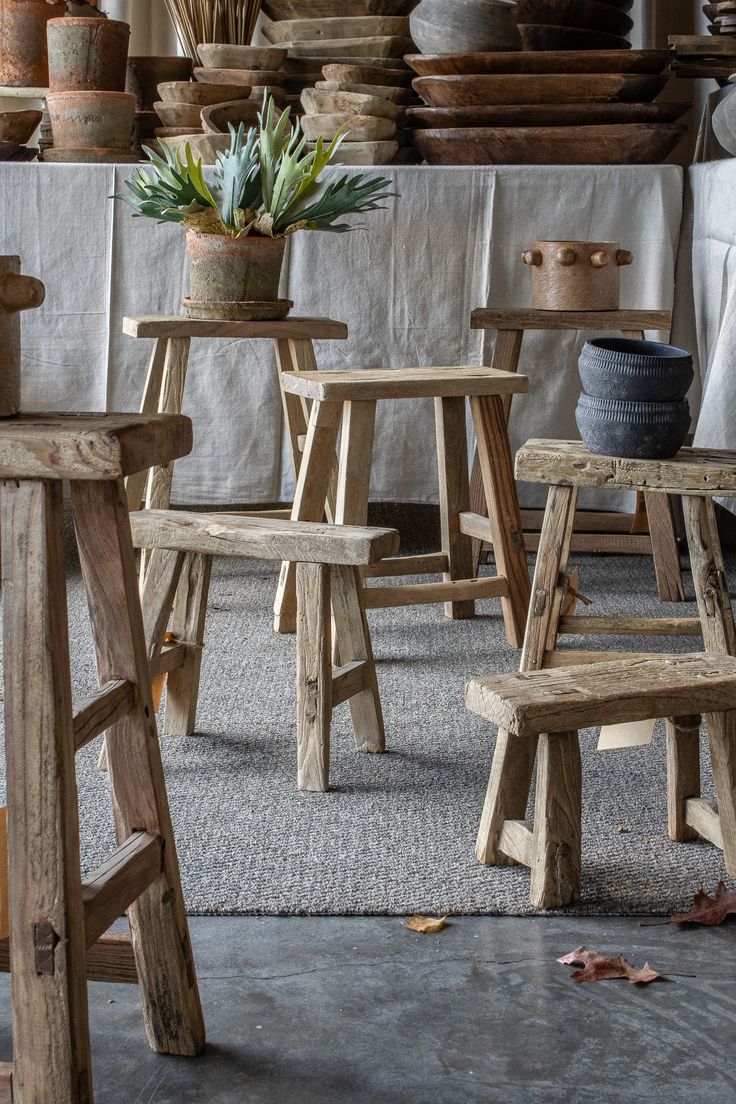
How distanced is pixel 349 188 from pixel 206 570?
930mm

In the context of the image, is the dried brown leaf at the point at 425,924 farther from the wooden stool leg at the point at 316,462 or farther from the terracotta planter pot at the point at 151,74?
the terracotta planter pot at the point at 151,74

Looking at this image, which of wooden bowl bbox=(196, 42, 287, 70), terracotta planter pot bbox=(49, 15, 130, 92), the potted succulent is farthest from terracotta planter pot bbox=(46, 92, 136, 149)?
the potted succulent

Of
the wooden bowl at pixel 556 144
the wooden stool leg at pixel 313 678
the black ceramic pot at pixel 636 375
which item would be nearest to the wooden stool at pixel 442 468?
the wooden stool leg at pixel 313 678

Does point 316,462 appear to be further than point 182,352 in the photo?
No

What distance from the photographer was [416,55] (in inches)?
129

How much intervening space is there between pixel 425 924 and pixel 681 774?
46 cm

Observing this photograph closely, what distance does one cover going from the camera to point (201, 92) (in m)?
3.36

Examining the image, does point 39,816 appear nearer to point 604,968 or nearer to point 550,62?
point 604,968

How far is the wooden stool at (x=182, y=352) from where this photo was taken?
2707 millimetres

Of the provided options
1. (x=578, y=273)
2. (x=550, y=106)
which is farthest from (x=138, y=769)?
(x=550, y=106)

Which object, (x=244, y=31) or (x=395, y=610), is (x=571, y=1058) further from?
(x=244, y=31)

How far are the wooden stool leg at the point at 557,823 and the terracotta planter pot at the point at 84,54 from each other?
2.42 metres

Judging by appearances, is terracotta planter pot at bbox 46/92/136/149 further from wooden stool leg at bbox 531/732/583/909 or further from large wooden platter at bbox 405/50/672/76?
wooden stool leg at bbox 531/732/583/909

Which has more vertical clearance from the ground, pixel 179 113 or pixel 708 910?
pixel 179 113
